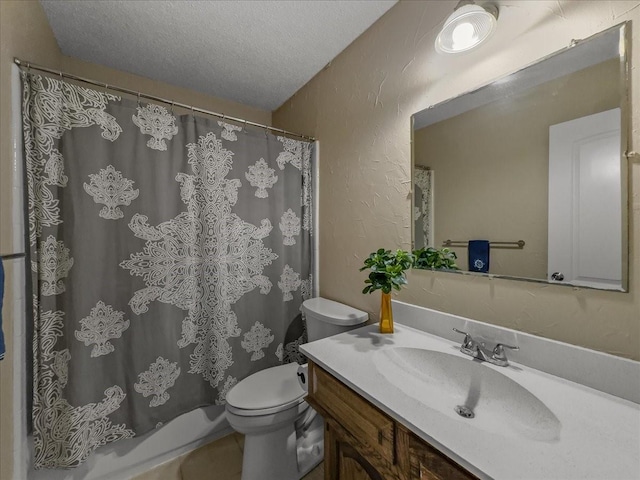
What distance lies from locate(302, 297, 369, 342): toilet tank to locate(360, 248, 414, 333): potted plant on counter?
0.79 feet

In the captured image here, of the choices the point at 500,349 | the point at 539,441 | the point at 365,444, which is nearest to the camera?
the point at 539,441

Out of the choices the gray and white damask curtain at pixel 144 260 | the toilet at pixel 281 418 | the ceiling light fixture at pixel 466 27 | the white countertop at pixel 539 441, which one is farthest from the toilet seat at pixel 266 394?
the ceiling light fixture at pixel 466 27

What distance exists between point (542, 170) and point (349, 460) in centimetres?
108

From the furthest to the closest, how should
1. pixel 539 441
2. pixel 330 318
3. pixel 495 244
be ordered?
pixel 330 318, pixel 495 244, pixel 539 441

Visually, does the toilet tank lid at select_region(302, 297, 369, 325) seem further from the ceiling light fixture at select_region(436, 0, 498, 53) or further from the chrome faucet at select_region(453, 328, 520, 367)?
the ceiling light fixture at select_region(436, 0, 498, 53)

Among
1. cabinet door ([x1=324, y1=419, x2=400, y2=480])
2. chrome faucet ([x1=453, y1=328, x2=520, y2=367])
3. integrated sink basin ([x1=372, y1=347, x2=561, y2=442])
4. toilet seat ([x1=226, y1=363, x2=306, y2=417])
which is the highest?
chrome faucet ([x1=453, y1=328, x2=520, y2=367])

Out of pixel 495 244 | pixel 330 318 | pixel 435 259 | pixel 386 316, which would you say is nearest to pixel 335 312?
pixel 330 318

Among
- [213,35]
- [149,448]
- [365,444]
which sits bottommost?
[149,448]

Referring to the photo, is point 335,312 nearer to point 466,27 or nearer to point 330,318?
point 330,318

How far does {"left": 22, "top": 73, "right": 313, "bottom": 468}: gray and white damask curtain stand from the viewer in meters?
1.06

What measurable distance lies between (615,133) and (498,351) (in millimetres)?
681

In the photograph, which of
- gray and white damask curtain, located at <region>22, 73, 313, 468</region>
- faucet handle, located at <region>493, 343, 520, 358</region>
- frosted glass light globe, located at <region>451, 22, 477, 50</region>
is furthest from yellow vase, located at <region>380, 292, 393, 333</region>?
frosted glass light globe, located at <region>451, 22, 477, 50</region>

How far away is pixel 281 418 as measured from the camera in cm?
116

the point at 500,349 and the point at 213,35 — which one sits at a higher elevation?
the point at 213,35
